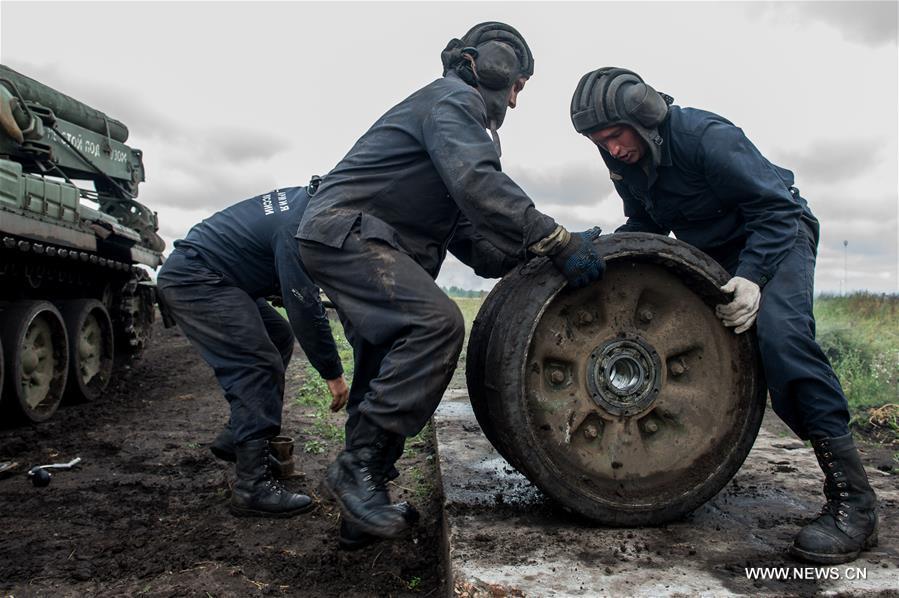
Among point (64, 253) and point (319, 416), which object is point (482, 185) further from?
point (64, 253)

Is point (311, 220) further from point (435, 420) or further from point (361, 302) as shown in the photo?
point (435, 420)

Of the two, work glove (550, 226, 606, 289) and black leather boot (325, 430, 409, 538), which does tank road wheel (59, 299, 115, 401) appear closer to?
black leather boot (325, 430, 409, 538)

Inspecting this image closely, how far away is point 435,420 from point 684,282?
2.30m

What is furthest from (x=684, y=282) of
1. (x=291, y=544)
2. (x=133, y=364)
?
(x=133, y=364)

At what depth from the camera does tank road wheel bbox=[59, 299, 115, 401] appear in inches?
322

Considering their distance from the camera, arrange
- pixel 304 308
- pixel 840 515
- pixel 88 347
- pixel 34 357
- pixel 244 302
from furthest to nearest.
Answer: pixel 88 347 → pixel 34 357 → pixel 244 302 → pixel 304 308 → pixel 840 515

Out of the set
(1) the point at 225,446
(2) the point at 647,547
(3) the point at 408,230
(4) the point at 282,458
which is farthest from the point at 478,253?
(1) the point at 225,446

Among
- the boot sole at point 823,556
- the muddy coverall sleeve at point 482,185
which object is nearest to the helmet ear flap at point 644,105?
the muddy coverall sleeve at point 482,185

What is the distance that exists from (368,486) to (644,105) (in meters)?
1.88

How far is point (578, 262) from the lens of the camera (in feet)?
9.29

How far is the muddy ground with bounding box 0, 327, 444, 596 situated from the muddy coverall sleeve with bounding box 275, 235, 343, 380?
0.77m

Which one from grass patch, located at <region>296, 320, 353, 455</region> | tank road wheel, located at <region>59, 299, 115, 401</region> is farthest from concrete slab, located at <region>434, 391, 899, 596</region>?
tank road wheel, located at <region>59, 299, 115, 401</region>

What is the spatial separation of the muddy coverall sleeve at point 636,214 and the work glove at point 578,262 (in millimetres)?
1096

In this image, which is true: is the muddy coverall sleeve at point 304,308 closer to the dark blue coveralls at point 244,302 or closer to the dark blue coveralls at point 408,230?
the dark blue coveralls at point 244,302
